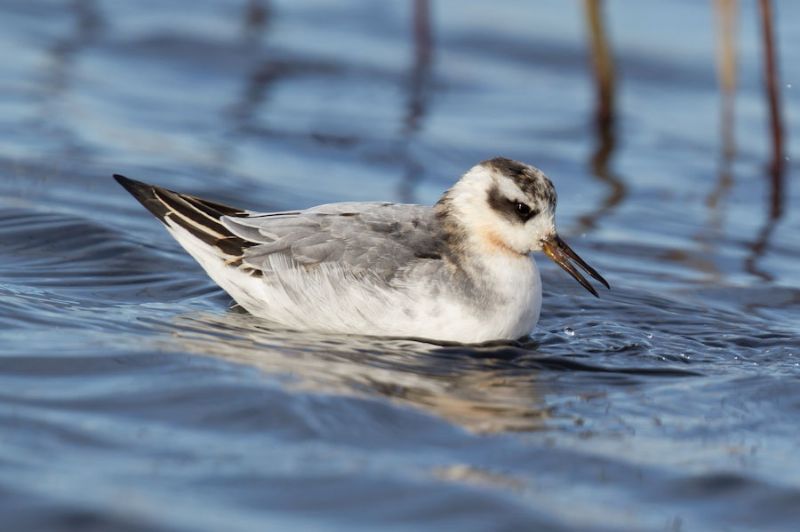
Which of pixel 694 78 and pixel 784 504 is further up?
pixel 694 78

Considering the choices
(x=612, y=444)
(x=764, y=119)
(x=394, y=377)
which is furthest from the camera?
(x=764, y=119)

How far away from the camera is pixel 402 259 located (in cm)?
780

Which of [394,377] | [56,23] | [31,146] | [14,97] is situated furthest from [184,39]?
[394,377]

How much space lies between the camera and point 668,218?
11.6 m

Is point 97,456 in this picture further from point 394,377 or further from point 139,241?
point 139,241

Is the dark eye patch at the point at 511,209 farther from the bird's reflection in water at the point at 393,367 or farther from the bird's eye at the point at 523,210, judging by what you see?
the bird's reflection in water at the point at 393,367

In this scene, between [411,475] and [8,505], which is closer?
[8,505]

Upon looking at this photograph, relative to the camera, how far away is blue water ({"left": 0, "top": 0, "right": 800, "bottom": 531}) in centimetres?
574

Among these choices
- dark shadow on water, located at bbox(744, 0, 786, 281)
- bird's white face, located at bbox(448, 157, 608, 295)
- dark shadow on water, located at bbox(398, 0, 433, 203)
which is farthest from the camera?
dark shadow on water, located at bbox(398, 0, 433, 203)

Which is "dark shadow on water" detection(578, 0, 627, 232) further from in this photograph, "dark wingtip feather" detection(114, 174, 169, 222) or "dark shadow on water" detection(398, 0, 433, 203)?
"dark wingtip feather" detection(114, 174, 169, 222)

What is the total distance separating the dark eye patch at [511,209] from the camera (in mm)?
8000

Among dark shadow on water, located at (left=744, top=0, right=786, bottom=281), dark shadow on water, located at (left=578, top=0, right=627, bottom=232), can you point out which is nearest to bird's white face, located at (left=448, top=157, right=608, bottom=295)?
dark shadow on water, located at (left=744, top=0, right=786, bottom=281)

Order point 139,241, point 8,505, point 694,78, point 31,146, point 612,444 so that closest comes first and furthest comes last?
point 8,505 < point 612,444 < point 139,241 < point 31,146 < point 694,78

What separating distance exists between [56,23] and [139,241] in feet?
25.0
